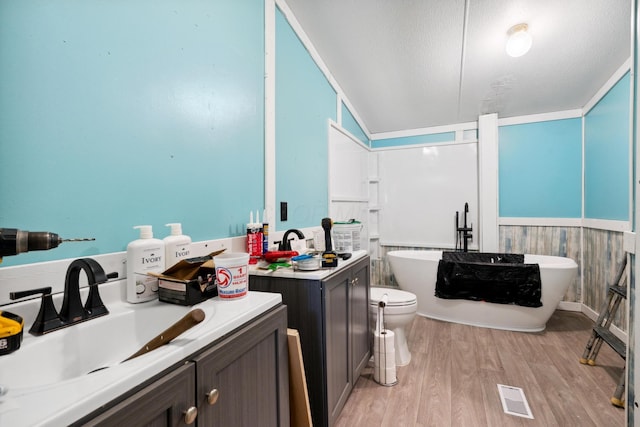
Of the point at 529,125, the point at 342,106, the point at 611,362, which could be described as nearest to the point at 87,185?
the point at 342,106

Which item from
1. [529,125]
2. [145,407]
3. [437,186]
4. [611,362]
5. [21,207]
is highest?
[529,125]

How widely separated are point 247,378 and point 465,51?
8.27ft

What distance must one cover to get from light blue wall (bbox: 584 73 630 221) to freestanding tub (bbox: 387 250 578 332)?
60 cm

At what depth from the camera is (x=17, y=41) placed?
0.73 m

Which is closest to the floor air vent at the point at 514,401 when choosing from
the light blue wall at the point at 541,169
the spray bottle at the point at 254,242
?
the spray bottle at the point at 254,242

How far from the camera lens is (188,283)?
874mm

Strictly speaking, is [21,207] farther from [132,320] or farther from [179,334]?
[179,334]

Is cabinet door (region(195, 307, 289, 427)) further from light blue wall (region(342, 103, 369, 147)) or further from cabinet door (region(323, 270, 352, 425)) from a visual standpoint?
light blue wall (region(342, 103, 369, 147))

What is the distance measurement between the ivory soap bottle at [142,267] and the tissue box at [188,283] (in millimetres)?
33

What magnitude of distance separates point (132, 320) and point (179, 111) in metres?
0.80

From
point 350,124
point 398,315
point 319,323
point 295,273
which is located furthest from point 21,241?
point 350,124

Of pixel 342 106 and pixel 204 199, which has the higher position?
pixel 342 106

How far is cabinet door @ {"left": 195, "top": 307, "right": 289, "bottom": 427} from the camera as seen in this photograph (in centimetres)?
64

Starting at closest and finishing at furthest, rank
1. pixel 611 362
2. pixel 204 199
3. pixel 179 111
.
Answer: pixel 179 111, pixel 204 199, pixel 611 362
